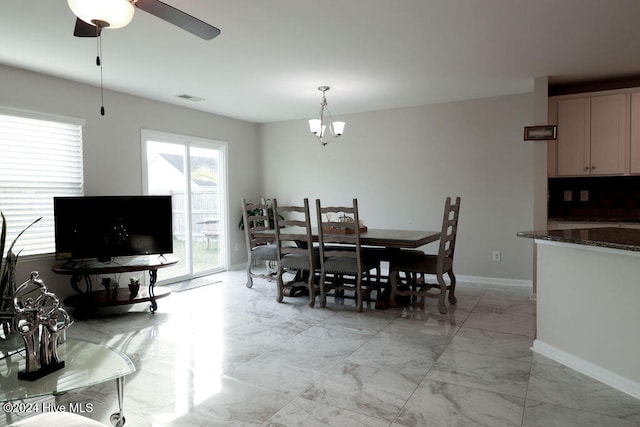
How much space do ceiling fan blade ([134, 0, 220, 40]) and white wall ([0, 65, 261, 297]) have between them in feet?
9.24

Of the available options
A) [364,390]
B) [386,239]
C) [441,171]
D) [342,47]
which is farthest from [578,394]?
[441,171]

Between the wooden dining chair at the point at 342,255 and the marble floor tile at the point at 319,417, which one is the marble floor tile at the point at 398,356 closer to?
the marble floor tile at the point at 319,417

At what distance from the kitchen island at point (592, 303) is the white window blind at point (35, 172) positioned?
4.51 m

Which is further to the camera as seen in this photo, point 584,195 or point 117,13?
point 584,195

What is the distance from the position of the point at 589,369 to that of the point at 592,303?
43 cm

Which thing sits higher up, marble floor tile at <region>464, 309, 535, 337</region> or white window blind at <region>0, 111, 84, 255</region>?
white window blind at <region>0, 111, 84, 255</region>

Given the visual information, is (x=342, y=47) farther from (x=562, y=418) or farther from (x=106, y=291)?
(x=106, y=291)

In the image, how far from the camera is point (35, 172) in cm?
422

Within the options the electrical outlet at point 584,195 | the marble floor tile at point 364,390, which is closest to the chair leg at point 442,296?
the marble floor tile at point 364,390

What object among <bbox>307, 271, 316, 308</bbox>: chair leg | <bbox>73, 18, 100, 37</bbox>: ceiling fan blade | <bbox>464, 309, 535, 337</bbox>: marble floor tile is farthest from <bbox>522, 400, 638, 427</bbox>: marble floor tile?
<bbox>73, 18, 100, 37</bbox>: ceiling fan blade

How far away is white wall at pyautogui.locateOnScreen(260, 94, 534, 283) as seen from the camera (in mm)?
5289

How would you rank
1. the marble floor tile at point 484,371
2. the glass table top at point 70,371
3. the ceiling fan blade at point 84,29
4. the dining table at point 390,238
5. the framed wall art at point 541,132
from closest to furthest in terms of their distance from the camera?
the glass table top at point 70,371, the ceiling fan blade at point 84,29, the marble floor tile at point 484,371, the dining table at point 390,238, the framed wall art at point 541,132

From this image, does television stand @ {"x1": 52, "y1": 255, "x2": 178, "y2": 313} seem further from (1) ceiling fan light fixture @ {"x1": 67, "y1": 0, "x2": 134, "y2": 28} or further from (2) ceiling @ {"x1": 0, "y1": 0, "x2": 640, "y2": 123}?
(1) ceiling fan light fixture @ {"x1": 67, "y1": 0, "x2": 134, "y2": 28}

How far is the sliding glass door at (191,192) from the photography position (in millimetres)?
5520
